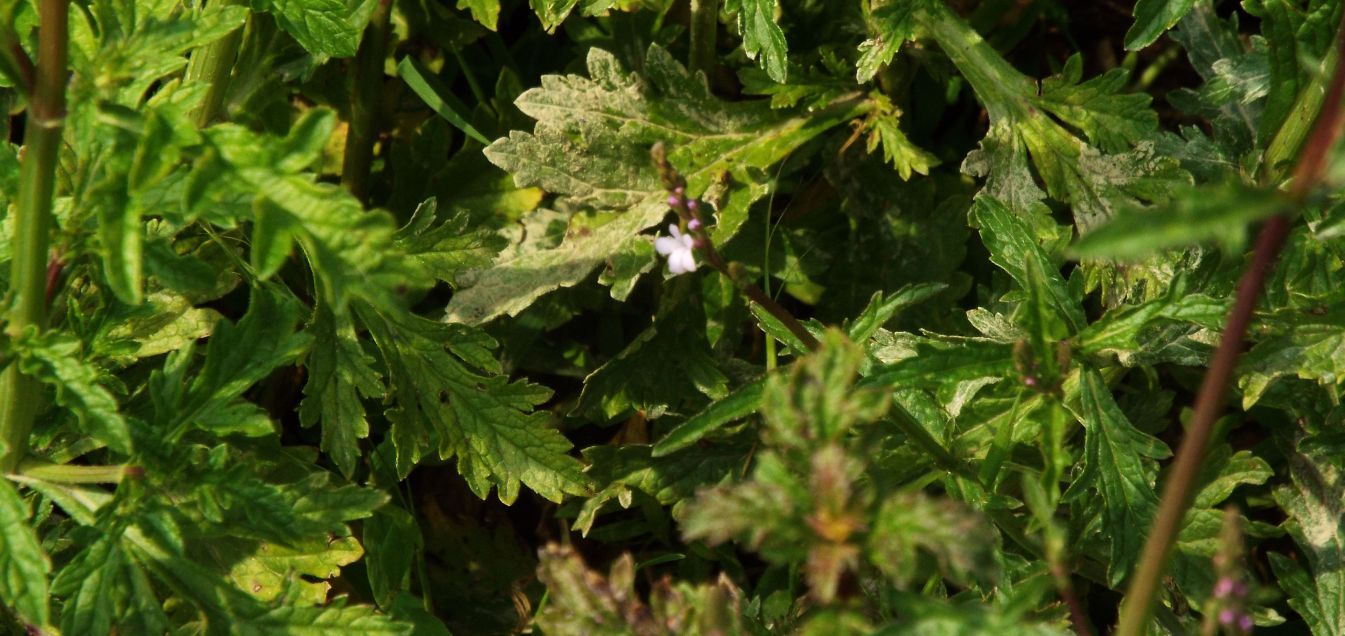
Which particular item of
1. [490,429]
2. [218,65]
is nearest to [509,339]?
[490,429]

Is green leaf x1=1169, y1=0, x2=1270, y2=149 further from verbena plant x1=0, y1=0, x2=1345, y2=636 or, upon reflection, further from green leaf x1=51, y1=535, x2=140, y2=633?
green leaf x1=51, y1=535, x2=140, y2=633

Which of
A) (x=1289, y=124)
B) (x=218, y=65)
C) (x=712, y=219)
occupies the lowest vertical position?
(x=712, y=219)

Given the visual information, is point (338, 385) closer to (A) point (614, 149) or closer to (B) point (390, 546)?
(B) point (390, 546)

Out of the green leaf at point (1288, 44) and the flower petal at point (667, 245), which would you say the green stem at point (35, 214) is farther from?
the green leaf at point (1288, 44)

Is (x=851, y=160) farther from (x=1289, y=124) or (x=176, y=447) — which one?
(x=176, y=447)

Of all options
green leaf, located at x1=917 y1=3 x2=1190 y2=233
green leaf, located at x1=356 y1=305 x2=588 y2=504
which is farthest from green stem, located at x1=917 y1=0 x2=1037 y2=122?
green leaf, located at x1=356 y1=305 x2=588 y2=504

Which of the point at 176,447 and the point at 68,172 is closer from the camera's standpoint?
the point at 176,447
